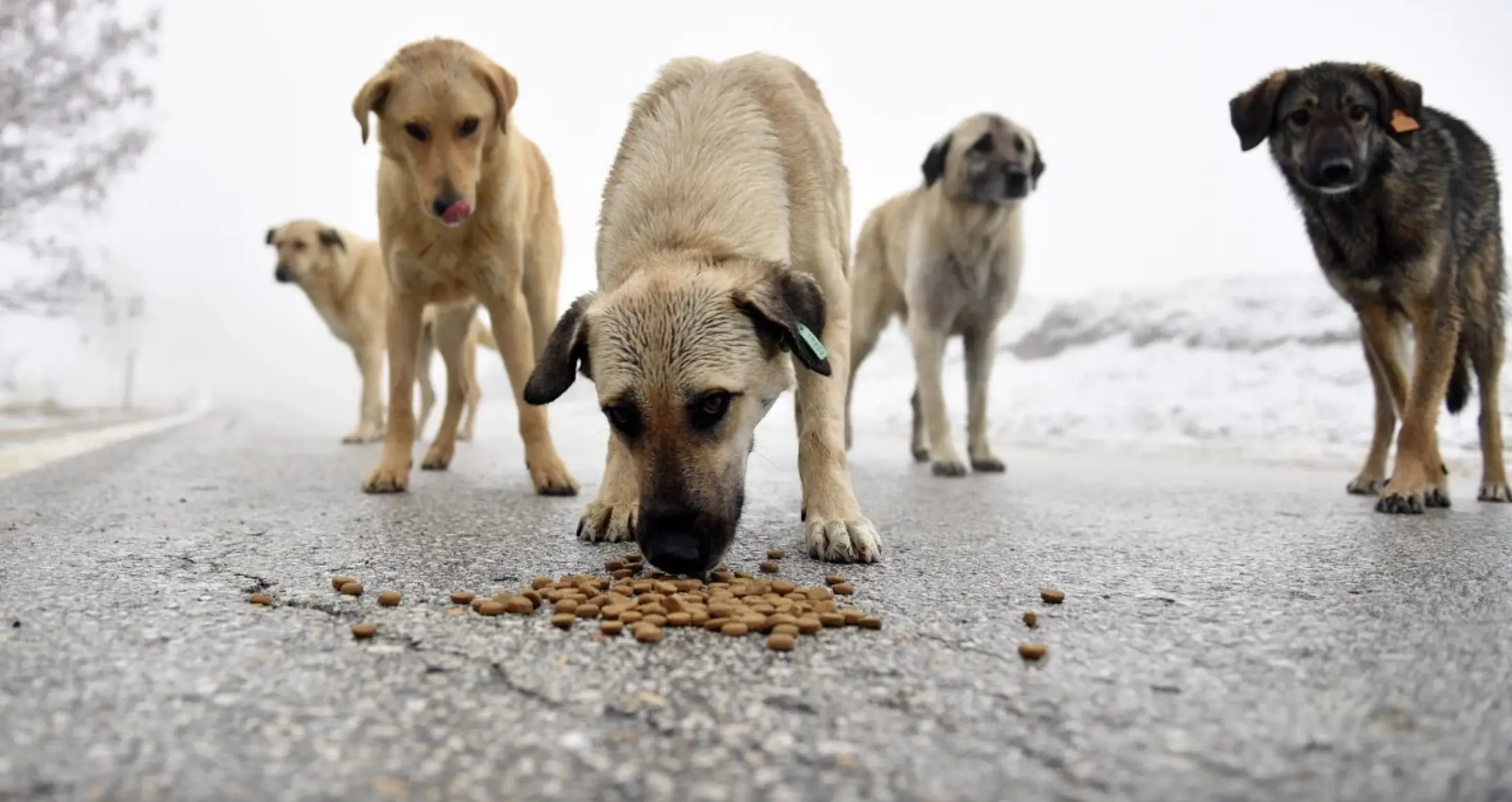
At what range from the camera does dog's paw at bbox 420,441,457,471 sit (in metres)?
6.14

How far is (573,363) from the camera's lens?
2.92 m

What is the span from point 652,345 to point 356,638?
1125 mm

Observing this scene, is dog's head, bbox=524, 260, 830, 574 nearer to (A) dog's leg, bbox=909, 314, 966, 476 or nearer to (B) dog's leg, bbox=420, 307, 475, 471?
(B) dog's leg, bbox=420, 307, 475, 471

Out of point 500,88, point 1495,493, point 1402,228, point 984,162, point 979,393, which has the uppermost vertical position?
point 984,162

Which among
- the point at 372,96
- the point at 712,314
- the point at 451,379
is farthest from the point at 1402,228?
the point at 451,379

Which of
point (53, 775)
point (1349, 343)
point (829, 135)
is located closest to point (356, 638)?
point (53, 775)

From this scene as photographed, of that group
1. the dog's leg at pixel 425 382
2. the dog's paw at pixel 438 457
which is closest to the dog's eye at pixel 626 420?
the dog's paw at pixel 438 457

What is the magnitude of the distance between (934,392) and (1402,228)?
2.95 metres

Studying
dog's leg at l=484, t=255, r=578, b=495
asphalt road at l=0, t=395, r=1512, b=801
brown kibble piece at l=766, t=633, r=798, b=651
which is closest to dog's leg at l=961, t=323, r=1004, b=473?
dog's leg at l=484, t=255, r=578, b=495

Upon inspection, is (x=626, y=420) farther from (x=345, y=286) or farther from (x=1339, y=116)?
(x=345, y=286)

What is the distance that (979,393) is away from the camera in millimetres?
6977

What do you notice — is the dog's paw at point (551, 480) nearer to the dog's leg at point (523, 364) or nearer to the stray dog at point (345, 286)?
the dog's leg at point (523, 364)

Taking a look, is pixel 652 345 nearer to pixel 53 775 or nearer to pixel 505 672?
pixel 505 672

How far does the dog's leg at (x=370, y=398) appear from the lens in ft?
29.7
